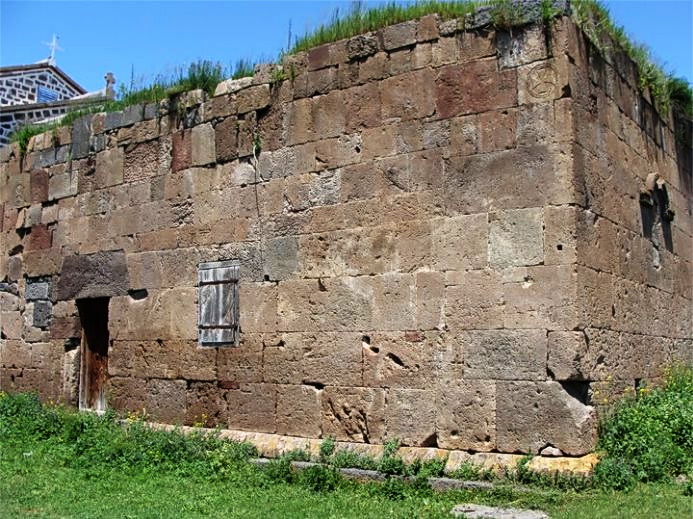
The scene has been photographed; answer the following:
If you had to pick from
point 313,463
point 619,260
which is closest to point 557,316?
point 619,260

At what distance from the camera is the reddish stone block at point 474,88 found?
706 centimetres

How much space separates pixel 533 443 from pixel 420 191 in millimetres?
→ 2452

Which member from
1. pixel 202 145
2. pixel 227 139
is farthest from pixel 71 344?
pixel 227 139

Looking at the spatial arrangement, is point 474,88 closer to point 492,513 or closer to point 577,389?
point 577,389

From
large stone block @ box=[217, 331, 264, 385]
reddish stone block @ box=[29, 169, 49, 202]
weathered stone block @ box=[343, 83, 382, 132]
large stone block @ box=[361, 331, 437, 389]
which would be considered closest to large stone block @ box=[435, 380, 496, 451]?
large stone block @ box=[361, 331, 437, 389]

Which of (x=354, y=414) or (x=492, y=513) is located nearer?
(x=492, y=513)

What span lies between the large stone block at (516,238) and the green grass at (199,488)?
73.0 inches

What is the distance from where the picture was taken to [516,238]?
6.80 meters

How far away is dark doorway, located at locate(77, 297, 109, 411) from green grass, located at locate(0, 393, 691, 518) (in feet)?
3.97

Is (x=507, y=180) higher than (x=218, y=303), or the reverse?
(x=507, y=180)

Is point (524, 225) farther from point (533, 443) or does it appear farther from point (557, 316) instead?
point (533, 443)

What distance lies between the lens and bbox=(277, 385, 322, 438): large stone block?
7.75 metres

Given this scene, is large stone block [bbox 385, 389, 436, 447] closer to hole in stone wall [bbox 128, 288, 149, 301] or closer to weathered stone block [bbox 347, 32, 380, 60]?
weathered stone block [bbox 347, 32, 380, 60]

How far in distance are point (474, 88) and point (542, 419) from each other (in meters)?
2.98
